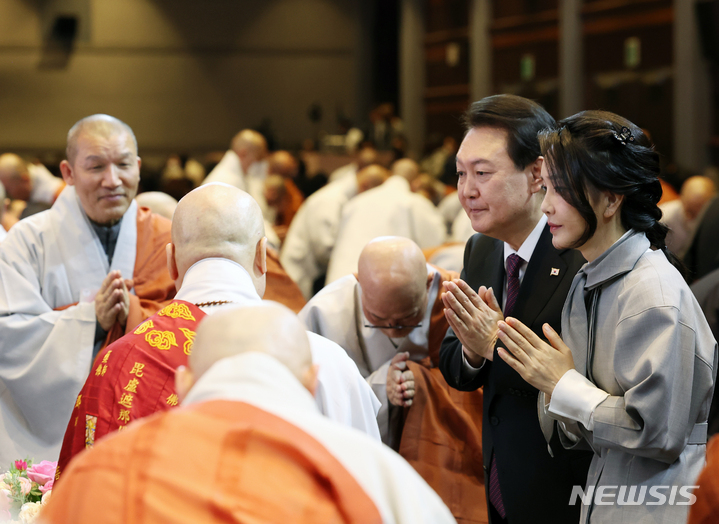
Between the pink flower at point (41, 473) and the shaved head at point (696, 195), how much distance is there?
4736 mm

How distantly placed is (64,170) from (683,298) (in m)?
2.20

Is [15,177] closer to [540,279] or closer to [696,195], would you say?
[540,279]

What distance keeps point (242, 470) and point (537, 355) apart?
3.13ft

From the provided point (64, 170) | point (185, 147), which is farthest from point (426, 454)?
point (185, 147)

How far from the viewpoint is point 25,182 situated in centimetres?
557

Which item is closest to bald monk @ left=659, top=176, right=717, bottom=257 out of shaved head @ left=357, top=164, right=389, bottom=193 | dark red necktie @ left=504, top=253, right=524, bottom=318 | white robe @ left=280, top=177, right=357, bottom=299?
shaved head @ left=357, top=164, right=389, bottom=193

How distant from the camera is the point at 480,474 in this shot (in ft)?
7.60

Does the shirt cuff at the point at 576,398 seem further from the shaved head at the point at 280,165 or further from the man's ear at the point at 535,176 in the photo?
the shaved head at the point at 280,165

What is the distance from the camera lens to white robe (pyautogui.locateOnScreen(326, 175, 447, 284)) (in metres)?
5.03

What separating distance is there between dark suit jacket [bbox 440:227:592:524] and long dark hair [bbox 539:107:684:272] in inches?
11.4

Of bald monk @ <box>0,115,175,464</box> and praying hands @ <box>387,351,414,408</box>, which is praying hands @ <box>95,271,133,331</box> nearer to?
bald monk @ <box>0,115,175,464</box>

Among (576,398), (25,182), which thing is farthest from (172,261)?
(25,182)

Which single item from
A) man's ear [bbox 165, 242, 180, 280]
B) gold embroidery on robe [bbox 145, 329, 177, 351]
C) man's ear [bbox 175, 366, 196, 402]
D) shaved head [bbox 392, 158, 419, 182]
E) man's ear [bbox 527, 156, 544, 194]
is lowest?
gold embroidery on robe [bbox 145, 329, 177, 351]

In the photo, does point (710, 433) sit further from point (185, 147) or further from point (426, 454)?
point (185, 147)
